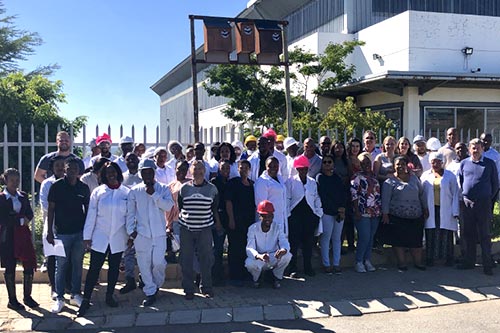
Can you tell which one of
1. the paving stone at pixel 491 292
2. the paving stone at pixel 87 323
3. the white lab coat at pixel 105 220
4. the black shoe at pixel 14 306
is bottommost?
the paving stone at pixel 87 323

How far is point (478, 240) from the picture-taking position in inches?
285

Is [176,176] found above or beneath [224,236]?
above

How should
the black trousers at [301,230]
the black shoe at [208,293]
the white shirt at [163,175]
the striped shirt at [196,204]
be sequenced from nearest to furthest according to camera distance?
the striped shirt at [196,204] < the black shoe at [208,293] < the white shirt at [163,175] < the black trousers at [301,230]

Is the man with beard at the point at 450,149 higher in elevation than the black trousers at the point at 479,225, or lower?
higher

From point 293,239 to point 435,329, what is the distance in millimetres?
2262

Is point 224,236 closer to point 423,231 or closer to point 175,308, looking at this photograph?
point 175,308

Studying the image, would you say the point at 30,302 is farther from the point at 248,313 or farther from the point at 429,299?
the point at 429,299

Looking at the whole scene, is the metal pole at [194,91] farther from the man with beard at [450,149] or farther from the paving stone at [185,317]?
the man with beard at [450,149]

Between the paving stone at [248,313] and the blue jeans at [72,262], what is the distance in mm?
1825

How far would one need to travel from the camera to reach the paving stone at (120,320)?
5242mm

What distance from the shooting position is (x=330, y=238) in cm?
702

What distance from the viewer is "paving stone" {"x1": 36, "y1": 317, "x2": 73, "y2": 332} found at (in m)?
5.13

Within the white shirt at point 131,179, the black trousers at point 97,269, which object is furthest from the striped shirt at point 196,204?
the black trousers at point 97,269

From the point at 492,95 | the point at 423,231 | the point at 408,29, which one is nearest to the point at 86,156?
the point at 423,231
